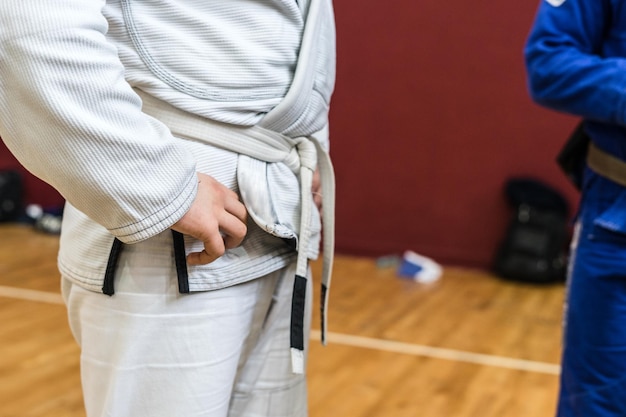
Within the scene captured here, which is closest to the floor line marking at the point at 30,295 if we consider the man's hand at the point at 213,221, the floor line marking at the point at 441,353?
the floor line marking at the point at 441,353

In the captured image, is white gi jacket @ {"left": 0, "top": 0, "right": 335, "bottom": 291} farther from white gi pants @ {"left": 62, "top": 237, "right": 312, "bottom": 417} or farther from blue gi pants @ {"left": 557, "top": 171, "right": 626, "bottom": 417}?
blue gi pants @ {"left": 557, "top": 171, "right": 626, "bottom": 417}

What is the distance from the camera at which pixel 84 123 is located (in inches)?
25.4

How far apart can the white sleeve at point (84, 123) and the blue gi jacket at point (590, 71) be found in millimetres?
748

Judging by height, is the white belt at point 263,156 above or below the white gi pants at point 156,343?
above

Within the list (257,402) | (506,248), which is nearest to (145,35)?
(257,402)

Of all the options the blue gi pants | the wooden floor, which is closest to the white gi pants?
the blue gi pants

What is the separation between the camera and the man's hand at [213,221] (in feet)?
2.38

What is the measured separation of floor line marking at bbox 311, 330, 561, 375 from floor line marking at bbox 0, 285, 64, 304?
1.13 meters

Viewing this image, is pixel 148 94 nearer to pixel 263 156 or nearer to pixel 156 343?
pixel 263 156

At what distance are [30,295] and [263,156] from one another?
8.67ft

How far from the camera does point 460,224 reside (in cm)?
430

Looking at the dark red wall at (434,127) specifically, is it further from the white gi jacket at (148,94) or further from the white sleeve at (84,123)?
the white sleeve at (84,123)

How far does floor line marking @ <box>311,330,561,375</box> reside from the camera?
2656 mm

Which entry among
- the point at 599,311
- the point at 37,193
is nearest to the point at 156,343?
the point at 599,311
